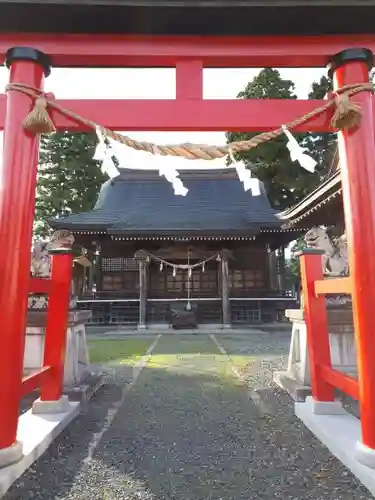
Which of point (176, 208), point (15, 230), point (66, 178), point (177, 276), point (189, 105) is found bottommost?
point (15, 230)

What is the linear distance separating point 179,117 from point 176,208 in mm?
14596

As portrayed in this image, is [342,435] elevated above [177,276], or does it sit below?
below

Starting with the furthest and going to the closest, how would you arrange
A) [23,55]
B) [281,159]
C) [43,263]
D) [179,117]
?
[281,159] → [43,263] → [179,117] → [23,55]

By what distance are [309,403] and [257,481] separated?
1.63m

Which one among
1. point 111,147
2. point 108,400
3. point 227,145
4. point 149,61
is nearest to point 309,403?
point 108,400

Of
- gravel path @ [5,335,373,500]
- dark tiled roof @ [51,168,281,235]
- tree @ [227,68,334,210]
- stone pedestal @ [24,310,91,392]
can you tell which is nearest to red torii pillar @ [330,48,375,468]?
gravel path @ [5,335,373,500]

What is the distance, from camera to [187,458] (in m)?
3.07

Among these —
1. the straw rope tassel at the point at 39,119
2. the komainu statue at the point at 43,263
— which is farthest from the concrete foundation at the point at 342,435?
the komainu statue at the point at 43,263

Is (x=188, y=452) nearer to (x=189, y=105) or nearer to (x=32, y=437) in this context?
(x=32, y=437)

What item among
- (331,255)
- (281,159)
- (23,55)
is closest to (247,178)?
(23,55)

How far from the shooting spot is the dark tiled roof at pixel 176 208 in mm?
14352

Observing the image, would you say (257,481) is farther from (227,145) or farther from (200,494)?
(227,145)

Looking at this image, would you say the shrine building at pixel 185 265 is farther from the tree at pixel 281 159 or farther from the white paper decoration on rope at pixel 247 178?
the white paper decoration on rope at pixel 247 178

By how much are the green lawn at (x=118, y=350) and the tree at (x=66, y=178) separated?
16.7 m
